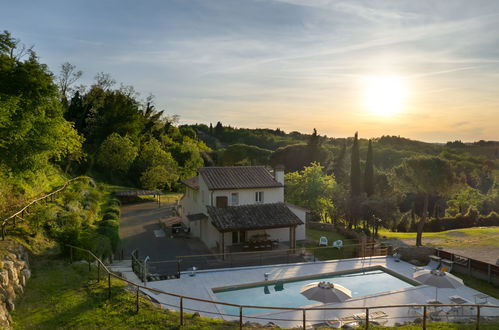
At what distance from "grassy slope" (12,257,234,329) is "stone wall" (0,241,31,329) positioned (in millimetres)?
326

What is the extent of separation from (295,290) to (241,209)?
875 cm

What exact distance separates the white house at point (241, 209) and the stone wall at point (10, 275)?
12.5 m

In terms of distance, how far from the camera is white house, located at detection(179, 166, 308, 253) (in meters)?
26.5

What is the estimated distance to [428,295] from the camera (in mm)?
19688

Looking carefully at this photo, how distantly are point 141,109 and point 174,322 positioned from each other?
6534 cm

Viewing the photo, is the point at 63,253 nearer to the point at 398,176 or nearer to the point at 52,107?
the point at 52,107

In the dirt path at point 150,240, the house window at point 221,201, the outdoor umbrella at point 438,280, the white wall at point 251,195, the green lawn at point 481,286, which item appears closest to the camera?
the outdoor umbrella at point 438,280

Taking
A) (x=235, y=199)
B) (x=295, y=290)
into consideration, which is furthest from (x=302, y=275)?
(x=235, y=199)

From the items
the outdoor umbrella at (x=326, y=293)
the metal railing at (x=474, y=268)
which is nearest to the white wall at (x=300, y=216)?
the metal railing at (x=474, y=268)

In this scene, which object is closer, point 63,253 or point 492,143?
point 63,253

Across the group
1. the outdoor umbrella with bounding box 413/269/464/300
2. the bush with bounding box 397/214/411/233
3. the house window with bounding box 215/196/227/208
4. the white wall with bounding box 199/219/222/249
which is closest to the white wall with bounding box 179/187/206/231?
the white wall with bounding box 199/219/222/249

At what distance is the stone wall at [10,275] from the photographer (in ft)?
37.8

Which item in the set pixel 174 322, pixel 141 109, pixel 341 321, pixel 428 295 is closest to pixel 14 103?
pixel 174 322

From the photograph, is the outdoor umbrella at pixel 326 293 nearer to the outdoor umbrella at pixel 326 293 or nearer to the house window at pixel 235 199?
the outdoor umbrella at pixel 326 293
